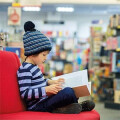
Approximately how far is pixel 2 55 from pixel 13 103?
33 cm

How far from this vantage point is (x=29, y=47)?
2012mm

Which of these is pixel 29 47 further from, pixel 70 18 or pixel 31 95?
pixel 70 18

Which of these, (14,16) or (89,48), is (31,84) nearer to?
(14,16)

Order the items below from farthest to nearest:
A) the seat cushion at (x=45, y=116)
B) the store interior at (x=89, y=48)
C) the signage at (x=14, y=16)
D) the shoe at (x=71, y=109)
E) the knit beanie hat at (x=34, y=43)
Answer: the signage at (x=14, y=16) < the store interior at (x=89, y=48) < the knit beanie hat at (x=34, y=43) < the shoe at (x=71, y=109) < the seat cushion at (x=45, y=116)

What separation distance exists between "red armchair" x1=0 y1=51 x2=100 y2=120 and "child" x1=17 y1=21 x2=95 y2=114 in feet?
0.15

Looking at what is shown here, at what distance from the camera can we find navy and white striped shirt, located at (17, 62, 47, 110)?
189 centimetres

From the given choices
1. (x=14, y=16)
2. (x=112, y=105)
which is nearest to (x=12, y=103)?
(x=14, y=16)

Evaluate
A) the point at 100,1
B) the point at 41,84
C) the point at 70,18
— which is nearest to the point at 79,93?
the point at 41,84

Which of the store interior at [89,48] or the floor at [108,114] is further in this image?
the store interior at [89,48]

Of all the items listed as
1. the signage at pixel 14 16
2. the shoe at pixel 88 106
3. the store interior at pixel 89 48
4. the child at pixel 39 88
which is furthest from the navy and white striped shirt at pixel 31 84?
the signage at pixel 14 16

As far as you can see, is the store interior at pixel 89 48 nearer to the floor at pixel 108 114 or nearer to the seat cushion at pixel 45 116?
the floor at pixel 108 114

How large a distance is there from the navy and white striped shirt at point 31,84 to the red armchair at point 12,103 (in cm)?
5

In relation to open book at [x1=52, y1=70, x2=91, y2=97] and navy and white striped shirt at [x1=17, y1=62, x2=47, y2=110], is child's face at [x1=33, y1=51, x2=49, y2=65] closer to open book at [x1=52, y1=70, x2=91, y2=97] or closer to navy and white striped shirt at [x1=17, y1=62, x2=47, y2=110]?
navy and white striped shirt at [x1=17, y1=62, x2=47, y2=110]

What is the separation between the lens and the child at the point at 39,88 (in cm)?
187
